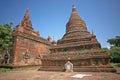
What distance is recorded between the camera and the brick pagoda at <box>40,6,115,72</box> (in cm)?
1168

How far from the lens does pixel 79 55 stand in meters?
13.0

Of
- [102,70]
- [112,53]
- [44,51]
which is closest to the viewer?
[102,70]

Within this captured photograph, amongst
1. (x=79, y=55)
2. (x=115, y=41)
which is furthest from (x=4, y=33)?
(x=115, y=41)

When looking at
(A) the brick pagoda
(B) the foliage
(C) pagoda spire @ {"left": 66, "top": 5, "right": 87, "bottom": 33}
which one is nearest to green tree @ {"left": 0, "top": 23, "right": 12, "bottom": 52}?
(A) the brick pagoda

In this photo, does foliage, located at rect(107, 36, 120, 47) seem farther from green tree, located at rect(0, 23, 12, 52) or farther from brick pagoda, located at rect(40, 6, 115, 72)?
green tree, located at rect(0, 23, 12, 52)

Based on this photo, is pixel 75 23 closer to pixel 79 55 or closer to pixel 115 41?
pixel 79 55

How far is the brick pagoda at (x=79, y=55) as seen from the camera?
38.3 ft

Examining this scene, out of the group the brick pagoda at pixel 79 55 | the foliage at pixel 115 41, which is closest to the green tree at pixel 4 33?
the brick pagoda at pixel 79 55

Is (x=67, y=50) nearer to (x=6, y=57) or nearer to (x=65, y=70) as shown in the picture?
(x=65, y=70)

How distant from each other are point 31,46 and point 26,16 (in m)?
13.0

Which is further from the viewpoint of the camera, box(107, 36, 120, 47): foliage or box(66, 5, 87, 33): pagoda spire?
box(107, 36, 120, 47): foliage

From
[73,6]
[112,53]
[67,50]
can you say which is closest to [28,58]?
[67,50]

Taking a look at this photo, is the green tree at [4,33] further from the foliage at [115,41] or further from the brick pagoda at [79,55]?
the foliage at [115,41]

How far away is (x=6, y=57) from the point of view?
56.2 feet
